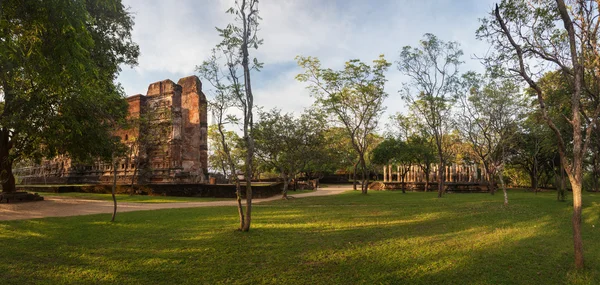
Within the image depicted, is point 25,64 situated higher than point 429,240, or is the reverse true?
point 25,64

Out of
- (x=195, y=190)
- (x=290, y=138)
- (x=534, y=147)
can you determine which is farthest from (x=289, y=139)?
(x=534, y=147)

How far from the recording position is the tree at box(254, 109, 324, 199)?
59.2 feet

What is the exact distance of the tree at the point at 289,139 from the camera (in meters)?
18.0

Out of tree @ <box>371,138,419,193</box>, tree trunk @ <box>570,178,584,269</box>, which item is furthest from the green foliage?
tree trunk @ <box>570,178,584,269</box>

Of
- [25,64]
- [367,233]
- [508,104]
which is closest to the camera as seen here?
[25,64]

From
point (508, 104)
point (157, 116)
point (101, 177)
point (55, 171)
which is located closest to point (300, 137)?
point (508, 104)

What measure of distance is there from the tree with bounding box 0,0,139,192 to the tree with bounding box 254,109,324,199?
7085 millimetres

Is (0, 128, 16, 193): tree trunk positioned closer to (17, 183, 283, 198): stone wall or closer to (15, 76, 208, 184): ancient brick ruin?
(17, 183, 283, 198): stone wall

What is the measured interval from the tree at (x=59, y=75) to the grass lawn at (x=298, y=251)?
9.55 ft

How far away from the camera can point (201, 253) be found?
18.6 feet

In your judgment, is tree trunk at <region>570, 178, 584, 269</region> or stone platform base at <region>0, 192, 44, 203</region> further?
stone platform base at <region>0, 192, 44, 203</region>

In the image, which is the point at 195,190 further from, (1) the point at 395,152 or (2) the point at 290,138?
(1) the point at 395,152

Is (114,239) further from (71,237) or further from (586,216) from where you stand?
(586,216)

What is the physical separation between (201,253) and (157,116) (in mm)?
20469
